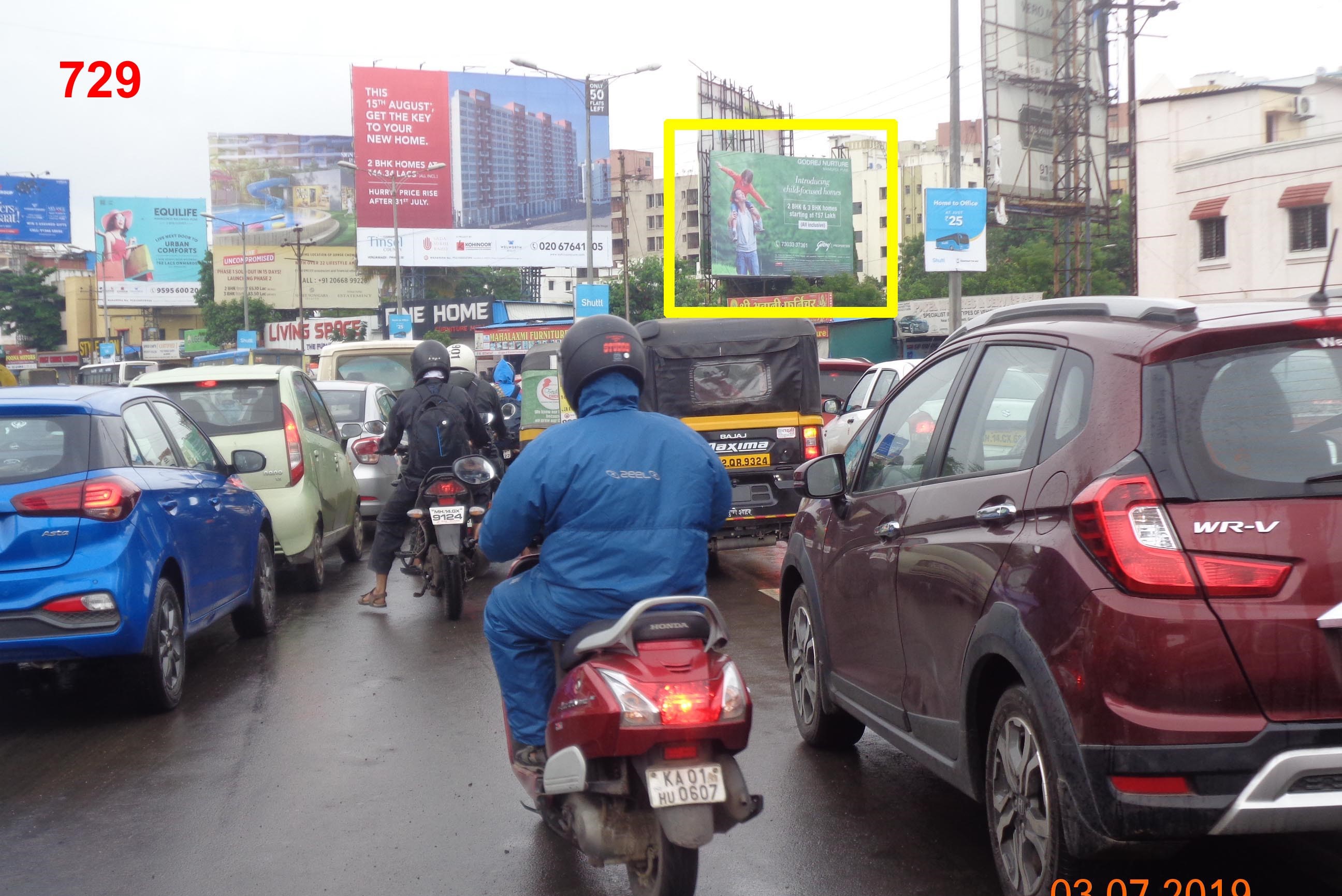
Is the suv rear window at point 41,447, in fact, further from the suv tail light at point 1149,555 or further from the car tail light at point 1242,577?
the car tail light at point 1242,577

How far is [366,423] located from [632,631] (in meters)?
8.66

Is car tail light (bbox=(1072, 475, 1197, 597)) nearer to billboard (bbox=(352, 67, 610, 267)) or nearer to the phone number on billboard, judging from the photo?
billboard (bbox=(352, 67, 610, 267))

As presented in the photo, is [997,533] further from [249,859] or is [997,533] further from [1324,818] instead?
[249,859]

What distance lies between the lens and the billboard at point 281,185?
79125mm

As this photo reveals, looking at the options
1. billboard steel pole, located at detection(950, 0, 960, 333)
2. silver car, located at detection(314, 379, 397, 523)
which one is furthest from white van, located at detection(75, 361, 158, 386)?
silver car, located at detection(314, 379, 397, 523)

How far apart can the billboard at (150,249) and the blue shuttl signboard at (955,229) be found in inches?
2941

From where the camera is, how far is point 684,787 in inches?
136

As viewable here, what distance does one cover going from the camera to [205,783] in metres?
5.33

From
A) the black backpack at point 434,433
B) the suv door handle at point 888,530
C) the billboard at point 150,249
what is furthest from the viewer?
the billboard at point 150,249

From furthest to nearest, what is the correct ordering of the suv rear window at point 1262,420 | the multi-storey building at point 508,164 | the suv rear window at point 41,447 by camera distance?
1. the multi-storey building at point 508,164
2. the suv rear window at point 41,447
3. the suv rear window at point 1262,420

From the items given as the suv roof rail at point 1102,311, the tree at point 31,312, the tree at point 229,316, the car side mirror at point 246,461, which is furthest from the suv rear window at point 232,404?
the tree at point 31,312

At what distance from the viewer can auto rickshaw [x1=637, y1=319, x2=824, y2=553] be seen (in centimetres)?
1089

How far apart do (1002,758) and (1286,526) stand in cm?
101

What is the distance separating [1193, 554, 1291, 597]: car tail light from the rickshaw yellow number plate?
26.1 ft
